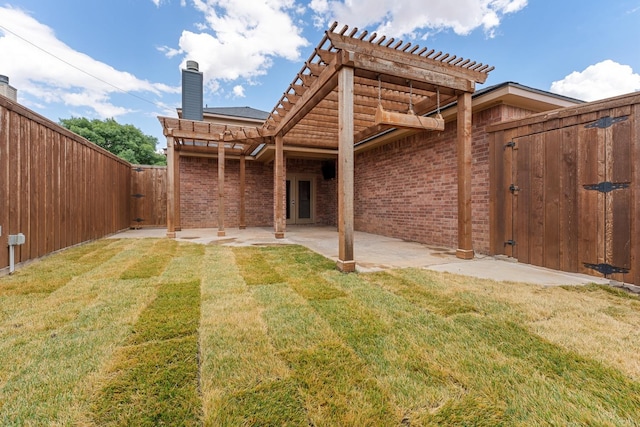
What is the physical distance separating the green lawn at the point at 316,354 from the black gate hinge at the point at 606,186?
118 cm

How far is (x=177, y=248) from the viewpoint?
526 centimetres

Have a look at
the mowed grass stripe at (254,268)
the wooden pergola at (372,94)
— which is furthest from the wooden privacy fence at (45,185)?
the wooden pergola at (372,94)

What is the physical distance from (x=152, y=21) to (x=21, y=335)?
1582 centimetres

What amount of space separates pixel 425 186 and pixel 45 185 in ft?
23.2

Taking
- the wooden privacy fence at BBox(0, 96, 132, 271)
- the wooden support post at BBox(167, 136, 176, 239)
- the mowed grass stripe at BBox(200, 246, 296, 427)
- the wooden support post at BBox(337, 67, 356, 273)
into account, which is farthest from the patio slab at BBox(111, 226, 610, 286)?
the wooden privacy fence at BBox(0, 96, 132, 271)

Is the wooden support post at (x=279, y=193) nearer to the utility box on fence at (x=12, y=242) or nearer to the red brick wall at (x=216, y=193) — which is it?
the red brick wall at (x=216, y=193)

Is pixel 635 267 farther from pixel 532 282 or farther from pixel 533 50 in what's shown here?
pixel 533 50

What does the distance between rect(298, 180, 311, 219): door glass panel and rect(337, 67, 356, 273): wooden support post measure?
7.13 metres

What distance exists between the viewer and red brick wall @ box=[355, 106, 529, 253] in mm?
4680

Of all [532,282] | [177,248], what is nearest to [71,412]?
[532,282]

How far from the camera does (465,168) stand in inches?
169

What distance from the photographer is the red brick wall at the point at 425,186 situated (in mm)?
4680

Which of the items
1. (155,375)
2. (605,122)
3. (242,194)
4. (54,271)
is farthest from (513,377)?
(242,194)

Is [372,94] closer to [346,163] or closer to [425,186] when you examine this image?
[346,163]
